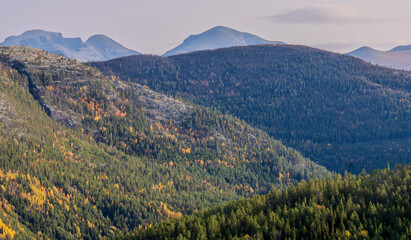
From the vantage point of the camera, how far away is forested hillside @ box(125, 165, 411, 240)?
110500 millimetres

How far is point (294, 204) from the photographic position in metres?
147

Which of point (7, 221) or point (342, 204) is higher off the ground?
point (342, 204)

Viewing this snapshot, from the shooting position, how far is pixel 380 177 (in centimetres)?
15925

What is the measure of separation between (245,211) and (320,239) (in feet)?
144

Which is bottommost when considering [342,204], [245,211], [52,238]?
[52,238]

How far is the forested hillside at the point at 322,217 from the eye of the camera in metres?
110

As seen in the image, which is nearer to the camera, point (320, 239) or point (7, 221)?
point (320, 239)

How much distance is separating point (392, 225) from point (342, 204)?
57.4 ft

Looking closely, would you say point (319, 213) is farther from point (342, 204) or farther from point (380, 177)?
point (380, 177)

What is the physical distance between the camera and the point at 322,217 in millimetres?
119812

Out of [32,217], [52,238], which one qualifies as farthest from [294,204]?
[32,217]

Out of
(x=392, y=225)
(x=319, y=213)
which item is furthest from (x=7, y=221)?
(x=392, y=225)

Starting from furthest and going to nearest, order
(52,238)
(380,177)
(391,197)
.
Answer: (52,238)
(380,177)
(391,197)

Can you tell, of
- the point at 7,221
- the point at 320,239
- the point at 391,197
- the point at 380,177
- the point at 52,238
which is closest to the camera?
the point at 320,239
